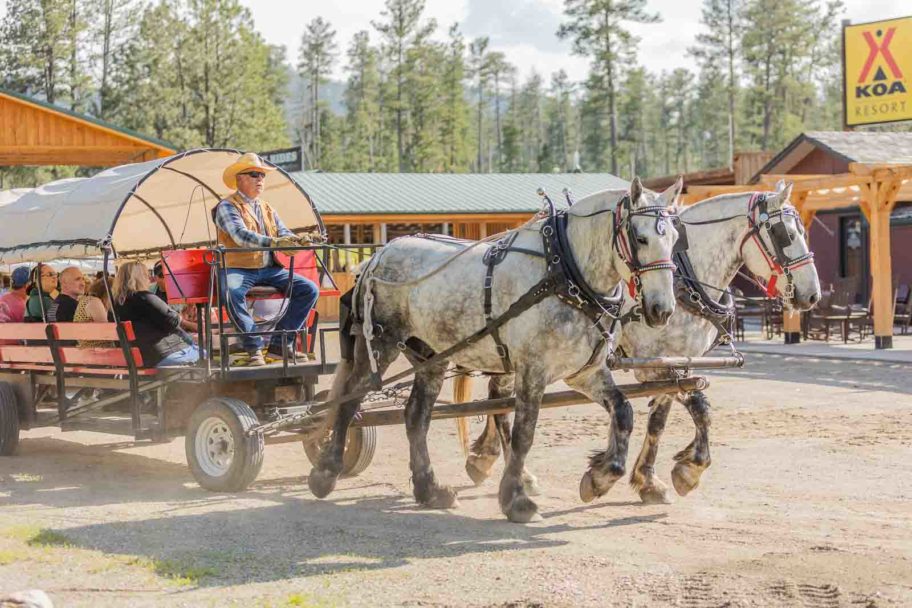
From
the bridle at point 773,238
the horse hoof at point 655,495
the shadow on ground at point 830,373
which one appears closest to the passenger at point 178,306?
the horse hoof at point 655,495

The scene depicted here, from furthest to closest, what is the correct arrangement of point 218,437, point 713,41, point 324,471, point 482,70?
point 482,70, point 713,41, point 218,437, point 324,471

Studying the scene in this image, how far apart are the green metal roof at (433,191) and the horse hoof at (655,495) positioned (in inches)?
935

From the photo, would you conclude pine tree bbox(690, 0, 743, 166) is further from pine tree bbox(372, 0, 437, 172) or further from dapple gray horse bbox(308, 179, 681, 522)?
dapple gray horse bbox(308, 179, 681, 522)

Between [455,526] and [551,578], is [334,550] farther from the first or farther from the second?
[551,578]

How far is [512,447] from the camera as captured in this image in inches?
285

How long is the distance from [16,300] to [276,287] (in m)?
4.11

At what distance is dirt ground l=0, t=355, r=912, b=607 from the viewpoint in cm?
561

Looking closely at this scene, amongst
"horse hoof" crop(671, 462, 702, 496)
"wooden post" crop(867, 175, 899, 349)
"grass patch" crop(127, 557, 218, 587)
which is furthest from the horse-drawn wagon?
"wooden post" crop(867, 175, 899, 349)

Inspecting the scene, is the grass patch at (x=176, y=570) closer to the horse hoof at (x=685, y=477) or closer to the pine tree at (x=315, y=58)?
the horse hoof at (x=685, y=477)

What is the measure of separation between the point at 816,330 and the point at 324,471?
16.9m

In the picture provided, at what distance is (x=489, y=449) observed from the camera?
8.71 metres

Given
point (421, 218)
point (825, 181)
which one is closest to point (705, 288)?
point (825, 181)

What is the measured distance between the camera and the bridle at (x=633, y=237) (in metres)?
6.70

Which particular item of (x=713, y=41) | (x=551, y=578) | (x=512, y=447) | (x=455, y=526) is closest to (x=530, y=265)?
(x=512, y=447)
